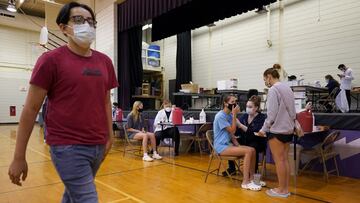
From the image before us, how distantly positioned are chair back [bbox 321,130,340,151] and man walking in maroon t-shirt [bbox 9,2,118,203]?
366 centimetres

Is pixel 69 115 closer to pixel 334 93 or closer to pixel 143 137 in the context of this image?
pixel 143 137

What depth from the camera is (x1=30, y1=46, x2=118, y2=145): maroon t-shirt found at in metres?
1.22

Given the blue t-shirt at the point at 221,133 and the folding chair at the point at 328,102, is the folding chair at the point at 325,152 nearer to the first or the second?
the blue t-shirt at the point at 221,133

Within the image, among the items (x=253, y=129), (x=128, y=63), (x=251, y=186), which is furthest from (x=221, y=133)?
(x=128, y=63)

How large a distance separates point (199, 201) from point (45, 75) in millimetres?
2434

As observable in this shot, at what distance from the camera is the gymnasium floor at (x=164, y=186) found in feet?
10.8

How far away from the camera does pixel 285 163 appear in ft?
11.0

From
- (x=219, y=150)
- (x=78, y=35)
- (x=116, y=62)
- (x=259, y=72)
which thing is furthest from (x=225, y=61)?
(x=78, y=35)

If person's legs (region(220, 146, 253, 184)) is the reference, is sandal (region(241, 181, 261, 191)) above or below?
below

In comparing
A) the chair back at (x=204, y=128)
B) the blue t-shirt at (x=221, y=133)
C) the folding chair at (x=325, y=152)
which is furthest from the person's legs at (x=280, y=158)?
the chair back at (x=204, y=128)

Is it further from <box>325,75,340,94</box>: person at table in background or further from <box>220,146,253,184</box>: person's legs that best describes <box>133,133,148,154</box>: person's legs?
<box>325,75,340,94</box>: person at table in background

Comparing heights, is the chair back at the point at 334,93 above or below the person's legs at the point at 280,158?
above

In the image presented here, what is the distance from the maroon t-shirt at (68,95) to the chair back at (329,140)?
368cm

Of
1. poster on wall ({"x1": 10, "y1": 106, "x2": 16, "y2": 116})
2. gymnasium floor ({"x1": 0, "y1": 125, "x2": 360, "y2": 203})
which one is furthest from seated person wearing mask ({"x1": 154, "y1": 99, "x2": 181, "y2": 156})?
poster on wall ({"x1": 10, "y1": 106, "x2": 16, "y2": 116})
